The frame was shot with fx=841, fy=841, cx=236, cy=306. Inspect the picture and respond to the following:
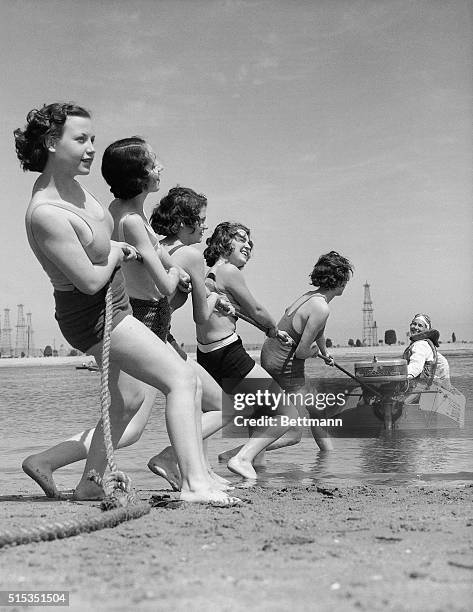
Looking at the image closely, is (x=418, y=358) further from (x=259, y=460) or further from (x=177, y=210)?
(x=177, y=210)

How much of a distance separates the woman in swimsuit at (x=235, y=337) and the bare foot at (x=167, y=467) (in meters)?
0.78

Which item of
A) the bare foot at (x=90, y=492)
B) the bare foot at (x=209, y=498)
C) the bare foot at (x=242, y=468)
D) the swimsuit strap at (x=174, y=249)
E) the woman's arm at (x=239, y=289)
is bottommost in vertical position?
the bare foot at (x=242, y=468)

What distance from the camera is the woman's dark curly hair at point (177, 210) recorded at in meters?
5.39

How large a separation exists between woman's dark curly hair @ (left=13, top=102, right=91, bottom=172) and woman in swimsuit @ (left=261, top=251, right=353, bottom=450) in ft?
10.5

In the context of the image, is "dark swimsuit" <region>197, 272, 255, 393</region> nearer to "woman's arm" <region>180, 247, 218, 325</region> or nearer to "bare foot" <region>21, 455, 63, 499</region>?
"woman's arm" <region>180, 247, 218, 325</region>

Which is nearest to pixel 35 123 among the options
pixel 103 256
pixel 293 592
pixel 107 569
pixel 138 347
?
pixel 103 256

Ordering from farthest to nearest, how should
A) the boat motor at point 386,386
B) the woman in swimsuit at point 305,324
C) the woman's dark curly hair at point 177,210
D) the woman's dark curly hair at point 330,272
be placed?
the boat motor at point 386,386, the woman's dark curly hair at point 330,272, the woman in swimsuit at point 305,324, the woman's dark curly hair at point 177,210

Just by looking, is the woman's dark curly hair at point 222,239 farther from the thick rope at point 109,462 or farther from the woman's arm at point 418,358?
the woman's arm at point 418,358

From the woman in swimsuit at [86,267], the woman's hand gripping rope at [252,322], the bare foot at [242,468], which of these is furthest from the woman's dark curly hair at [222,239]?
the woman in swimsuit at [86,267]

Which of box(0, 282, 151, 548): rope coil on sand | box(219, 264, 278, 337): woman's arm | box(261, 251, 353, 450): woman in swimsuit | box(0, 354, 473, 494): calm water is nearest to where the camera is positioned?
box(0, 282, 151, 548): rope coil on sand

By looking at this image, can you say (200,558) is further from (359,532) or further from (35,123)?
(35,123)

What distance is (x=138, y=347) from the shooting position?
4.12m

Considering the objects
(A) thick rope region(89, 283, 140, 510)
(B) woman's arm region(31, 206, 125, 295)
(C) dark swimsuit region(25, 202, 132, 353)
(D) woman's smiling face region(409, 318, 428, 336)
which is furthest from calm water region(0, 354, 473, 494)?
(B) woman's arm region(31, 206, 125, 295)

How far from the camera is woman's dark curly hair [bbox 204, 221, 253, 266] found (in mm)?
6363
